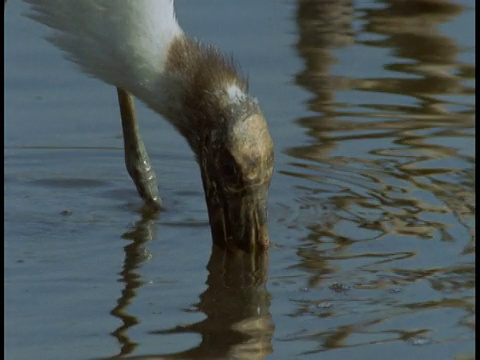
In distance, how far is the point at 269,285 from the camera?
516 cm

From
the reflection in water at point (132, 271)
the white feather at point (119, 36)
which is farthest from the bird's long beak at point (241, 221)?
the white feather at point (119, 36)

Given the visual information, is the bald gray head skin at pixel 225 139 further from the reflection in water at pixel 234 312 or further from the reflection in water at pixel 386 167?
the reflection in water at pixel 386 167

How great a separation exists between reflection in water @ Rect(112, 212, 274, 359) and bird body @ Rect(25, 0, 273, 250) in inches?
5.6

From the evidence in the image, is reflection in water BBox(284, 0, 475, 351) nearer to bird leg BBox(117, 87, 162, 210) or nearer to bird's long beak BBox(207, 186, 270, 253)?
bird's long beak BBox(207, 186, 270, 253)

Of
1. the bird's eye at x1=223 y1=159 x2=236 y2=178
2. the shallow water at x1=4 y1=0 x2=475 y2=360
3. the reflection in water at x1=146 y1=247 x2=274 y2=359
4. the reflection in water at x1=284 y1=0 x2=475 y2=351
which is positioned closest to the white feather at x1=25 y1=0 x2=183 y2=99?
the bird's eye at x1=223 y1=159 x2=236 y2=178

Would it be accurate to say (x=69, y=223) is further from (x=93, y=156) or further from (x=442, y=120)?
(x=442, y=120)

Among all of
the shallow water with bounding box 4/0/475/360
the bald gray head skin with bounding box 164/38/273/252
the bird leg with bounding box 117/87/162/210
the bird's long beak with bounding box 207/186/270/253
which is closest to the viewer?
the shallow water with bounding box 4/0/475/360

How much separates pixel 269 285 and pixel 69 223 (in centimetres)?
94

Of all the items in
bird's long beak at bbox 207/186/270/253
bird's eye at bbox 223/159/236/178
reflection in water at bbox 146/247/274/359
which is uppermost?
bird's eye at bbox 223/159/236/178

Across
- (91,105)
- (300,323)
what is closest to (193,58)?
(300,323)

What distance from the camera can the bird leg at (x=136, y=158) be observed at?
240 inches

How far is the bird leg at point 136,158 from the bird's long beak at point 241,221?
0.54 metres

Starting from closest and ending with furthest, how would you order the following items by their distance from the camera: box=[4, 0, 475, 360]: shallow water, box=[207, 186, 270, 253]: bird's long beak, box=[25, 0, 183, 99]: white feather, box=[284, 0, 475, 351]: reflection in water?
box=[4, 0, 475, 360]: shallow water, box=[284, 0, 475, 351]: reflection in water, box=[207, 186, 270, 253]: bird's long beak, box=[25, 0, 183, 99]: white feather

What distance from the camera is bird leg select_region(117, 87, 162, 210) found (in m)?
6.10
